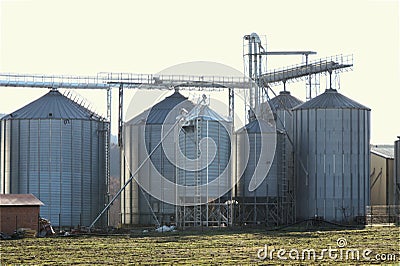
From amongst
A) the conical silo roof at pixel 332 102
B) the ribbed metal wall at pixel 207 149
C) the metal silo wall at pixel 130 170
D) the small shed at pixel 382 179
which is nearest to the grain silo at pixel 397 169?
the small shed at pixel 382 179

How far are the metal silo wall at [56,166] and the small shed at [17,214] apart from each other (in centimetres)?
713

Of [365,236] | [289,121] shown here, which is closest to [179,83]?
[289,121]

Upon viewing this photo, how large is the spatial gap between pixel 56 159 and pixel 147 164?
694 centimetres

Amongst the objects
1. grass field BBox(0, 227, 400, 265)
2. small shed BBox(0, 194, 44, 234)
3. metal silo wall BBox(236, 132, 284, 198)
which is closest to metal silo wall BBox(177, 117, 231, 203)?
metal silo wall BBox(236, 132, 284, 198)

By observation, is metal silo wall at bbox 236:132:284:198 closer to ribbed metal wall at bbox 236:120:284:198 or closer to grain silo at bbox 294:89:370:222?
ribbed metal wall at bbox 236:120:284:198

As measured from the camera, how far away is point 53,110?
66.2 metres

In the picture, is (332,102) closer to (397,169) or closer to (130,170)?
(397,169)

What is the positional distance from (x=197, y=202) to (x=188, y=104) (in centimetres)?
1060

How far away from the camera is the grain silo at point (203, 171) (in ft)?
204

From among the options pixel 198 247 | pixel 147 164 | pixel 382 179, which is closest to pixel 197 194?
pixel 147 164

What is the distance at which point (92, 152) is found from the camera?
6675cm

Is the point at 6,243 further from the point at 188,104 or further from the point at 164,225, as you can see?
the point at 188,104

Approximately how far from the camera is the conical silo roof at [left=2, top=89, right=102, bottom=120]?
6575 cm

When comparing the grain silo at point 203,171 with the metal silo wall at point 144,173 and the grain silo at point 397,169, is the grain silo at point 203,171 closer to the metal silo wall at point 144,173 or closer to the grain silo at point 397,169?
the metal silo wall at point 144,173
